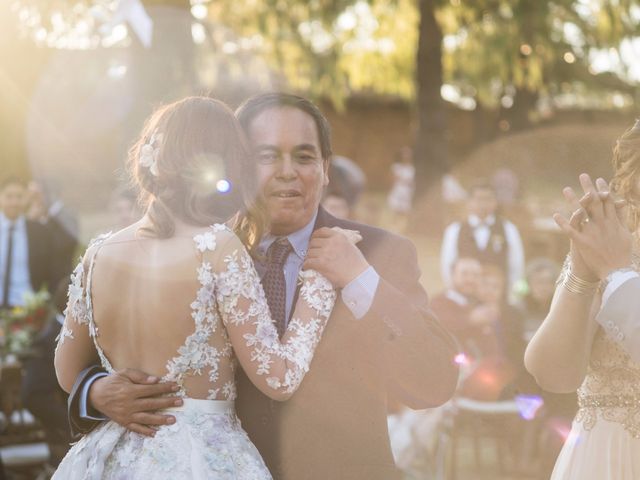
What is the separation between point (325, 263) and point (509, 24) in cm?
1222

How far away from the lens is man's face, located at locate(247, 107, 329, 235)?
303 centimetres

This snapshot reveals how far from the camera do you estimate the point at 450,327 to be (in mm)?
7305

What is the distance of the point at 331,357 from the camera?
2.94 metres

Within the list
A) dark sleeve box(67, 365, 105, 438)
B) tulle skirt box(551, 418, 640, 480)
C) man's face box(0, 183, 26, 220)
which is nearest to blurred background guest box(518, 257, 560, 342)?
man's face box(0, 183, 26, 220)

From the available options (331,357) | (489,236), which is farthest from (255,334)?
(489,236)

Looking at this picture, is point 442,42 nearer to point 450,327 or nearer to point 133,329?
point 450,327

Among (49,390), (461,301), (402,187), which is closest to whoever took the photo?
(49,390)

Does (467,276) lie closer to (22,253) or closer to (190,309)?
(22,253)

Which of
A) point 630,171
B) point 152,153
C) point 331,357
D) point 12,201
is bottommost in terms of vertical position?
point 331,357

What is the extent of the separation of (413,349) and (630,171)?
85 centimetres

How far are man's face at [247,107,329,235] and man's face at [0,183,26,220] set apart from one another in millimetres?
6365

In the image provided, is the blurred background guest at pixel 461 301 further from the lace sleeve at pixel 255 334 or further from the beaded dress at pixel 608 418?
the lace sleeve at pixel 255 334

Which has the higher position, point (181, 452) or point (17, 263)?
point (17, 263)

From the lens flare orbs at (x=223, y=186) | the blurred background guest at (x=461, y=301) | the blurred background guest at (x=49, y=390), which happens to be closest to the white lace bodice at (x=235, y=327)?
the lens flare orbs at (x=223, y=186)
